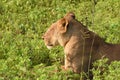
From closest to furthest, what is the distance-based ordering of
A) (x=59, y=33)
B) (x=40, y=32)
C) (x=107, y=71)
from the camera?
1. (x=107, y=71)
2. (x=59, y=33)
3. (x=40, y=32)

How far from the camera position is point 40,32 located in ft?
25.1

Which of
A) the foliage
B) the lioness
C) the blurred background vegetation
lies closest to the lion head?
the lioness

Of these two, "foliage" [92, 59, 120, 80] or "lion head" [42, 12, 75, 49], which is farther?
"lion head" [42, 12, 75, 49]

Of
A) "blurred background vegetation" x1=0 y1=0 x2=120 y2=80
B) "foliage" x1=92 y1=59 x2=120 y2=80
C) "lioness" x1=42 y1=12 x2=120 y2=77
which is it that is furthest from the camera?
"lioness" x1=42 y1=12 x2=120 y2=77

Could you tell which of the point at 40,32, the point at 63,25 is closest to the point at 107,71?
the point at 63,25

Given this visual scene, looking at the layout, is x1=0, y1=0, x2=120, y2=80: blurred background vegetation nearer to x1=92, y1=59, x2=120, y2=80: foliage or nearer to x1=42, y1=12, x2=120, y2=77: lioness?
x1=92, y1=59, x2=120, y2=80: foliage

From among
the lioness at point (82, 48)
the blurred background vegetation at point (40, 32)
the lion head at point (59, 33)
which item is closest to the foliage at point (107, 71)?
the blurred background vegetation at point (40, 32)

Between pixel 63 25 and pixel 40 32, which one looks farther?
pixel 40 32

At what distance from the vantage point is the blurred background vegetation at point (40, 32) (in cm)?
580

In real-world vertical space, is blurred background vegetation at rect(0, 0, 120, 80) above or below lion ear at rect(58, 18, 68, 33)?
below

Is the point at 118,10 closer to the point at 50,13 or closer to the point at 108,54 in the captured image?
the point at 50,13

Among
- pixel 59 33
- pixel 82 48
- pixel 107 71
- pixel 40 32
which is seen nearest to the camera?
pixel 107 71

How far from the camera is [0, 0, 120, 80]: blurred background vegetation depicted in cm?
580

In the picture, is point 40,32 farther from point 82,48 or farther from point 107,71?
point 107,71
